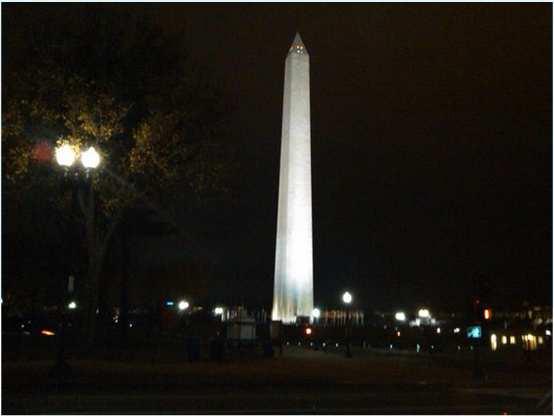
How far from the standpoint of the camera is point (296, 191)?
5922 cm

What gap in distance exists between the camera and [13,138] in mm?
32625

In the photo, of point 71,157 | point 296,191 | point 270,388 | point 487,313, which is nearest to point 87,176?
point 71,157

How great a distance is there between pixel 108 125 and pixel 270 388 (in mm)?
13552

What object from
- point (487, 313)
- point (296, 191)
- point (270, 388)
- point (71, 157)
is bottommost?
point (270, 388)

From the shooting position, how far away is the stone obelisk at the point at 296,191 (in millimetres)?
59375

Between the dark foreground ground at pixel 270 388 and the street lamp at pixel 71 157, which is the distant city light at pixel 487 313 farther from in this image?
the street lamp at pixel 71 157

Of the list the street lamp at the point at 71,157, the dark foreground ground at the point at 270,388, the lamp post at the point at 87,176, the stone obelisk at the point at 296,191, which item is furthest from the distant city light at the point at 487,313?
the stone obelisk at the point at 296,191

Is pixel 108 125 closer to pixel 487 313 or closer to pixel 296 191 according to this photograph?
pixel 487 313

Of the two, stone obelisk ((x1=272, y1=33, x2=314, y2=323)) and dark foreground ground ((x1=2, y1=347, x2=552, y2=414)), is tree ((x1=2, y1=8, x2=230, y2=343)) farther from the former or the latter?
stone obelisk ((x1=272, y1=33, x2=314, y2=323))

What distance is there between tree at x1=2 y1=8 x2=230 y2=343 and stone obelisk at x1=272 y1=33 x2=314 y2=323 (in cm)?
2227

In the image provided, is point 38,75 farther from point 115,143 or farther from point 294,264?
point 294,264

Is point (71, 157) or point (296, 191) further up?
point (296, 191)

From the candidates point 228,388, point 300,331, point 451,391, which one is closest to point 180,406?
point 228,388

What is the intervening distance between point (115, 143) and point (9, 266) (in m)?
22.2
